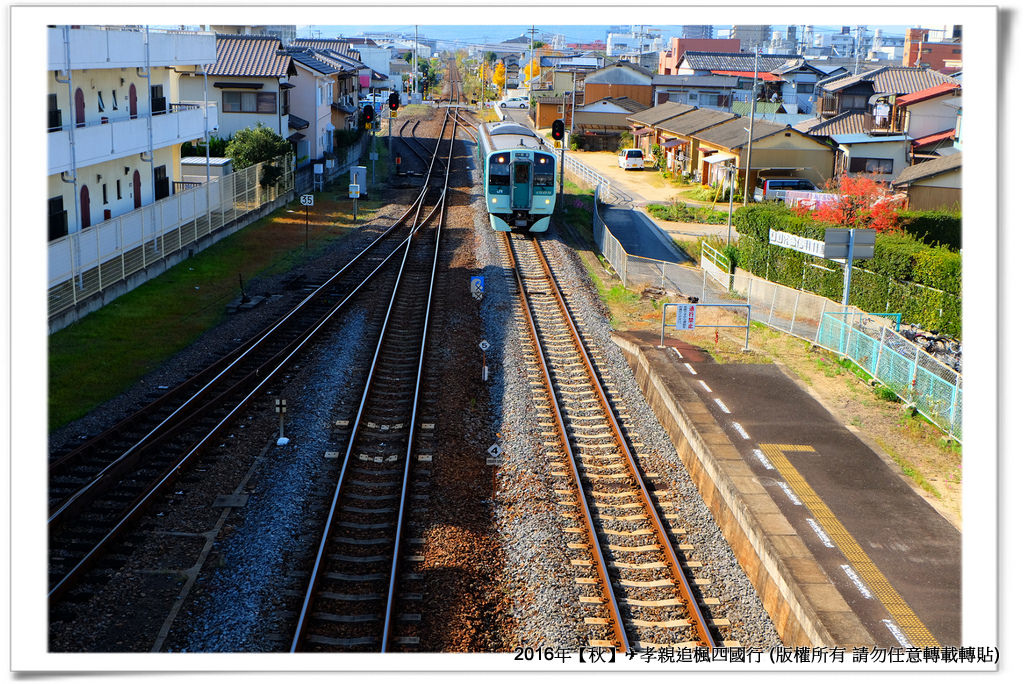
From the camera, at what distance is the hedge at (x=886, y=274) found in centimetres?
1736

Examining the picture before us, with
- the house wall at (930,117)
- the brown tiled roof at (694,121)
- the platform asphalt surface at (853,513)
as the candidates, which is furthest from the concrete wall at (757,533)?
the house wall at (930,117)

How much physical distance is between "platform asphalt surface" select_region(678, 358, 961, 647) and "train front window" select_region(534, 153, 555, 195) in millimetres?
13185

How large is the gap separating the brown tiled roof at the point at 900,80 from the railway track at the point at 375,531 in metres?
42.2

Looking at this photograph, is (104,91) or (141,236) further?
(104,91)

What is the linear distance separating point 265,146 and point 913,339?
2236 cm

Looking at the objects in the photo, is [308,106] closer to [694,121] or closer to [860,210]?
[694,121]

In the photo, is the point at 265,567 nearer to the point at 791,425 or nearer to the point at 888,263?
the point at 791,425

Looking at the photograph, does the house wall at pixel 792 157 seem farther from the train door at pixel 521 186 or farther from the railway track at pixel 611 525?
the railway track at pixel 611 525

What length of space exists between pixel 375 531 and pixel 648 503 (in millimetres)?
3004

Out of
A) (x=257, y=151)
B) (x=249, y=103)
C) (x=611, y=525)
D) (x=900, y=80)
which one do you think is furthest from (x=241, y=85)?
(x=900, y=80)

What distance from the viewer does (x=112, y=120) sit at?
75.4 feet

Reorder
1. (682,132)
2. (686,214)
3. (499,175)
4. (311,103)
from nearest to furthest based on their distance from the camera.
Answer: (499,175)
(686,214)
(311,103)
(682,132)

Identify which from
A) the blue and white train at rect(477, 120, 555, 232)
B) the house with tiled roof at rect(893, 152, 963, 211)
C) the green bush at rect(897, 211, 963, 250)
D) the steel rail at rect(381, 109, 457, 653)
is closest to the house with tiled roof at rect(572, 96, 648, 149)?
the house with tiled roof at rect(893, 152, 963, 211)

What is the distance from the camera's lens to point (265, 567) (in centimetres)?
880
